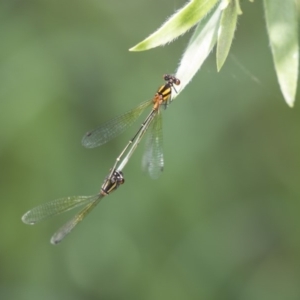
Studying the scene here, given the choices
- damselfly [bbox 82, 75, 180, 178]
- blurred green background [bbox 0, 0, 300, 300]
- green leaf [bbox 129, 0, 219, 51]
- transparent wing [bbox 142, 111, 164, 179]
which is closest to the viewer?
green leaf [bbox 129, 0, 219, 51]

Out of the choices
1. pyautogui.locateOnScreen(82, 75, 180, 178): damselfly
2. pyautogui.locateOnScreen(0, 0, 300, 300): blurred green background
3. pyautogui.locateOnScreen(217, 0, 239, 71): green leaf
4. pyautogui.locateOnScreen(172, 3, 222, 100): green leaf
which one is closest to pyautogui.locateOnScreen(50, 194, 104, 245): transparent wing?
pyautogui.locateOnScreen(82, 75, 180, 178): damselfly

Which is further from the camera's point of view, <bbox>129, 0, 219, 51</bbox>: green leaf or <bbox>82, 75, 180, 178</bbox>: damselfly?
<bbox>82, 75, 180, 178</bbox>: damselfly

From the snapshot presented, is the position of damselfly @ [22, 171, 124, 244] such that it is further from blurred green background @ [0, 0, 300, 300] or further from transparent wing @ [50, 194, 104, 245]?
blurred green background @ [0, 0, 300, 300]

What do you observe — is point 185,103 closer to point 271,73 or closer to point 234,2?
point 271,73

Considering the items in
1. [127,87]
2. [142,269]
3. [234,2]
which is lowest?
[234,2]

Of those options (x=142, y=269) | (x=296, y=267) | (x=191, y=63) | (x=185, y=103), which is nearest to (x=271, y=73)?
(x=185, y=103)

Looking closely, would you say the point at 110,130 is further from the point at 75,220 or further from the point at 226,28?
the point at 226,28

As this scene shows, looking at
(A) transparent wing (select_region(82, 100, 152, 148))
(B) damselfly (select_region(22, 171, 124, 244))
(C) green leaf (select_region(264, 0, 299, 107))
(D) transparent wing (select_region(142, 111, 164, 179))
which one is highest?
(A) transparent wing (select_region(82, 100, 152, 148))
